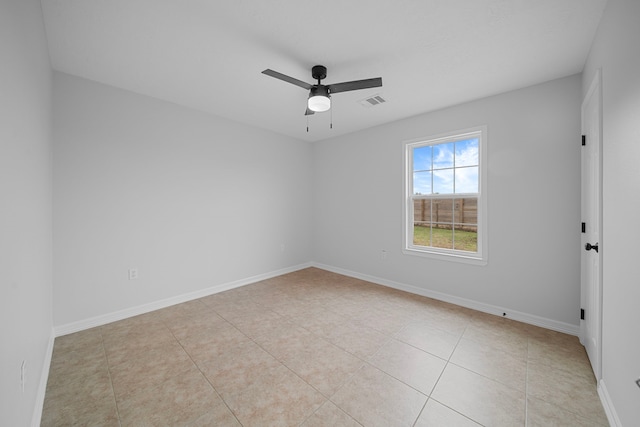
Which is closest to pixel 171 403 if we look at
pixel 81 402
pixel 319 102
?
pixel 81 402

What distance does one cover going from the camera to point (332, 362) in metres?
2.08

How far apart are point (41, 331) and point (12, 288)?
3.48ft

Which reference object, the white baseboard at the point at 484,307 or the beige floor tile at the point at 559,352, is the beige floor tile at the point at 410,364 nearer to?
the beige floor tile at the point at 559,352

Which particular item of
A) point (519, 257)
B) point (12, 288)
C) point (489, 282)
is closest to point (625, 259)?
point (519, 257)

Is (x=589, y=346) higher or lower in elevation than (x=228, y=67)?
lower

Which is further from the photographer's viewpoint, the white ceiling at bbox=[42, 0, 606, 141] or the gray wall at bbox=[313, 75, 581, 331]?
the gray wall at bbox=[313, 75, 581, 331]

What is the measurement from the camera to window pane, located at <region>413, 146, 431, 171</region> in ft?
11.9

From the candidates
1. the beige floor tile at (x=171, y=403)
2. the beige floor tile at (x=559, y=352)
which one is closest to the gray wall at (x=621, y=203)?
the beige floor tile at (x=559, y=352)

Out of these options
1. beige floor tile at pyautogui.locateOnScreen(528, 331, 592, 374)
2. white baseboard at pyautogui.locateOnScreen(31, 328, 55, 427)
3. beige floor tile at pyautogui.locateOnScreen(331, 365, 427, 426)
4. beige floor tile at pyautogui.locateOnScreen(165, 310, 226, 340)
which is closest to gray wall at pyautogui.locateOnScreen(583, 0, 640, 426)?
beige floor tile at pyautogui.locateOnScreen(528, 331, 592, 374)

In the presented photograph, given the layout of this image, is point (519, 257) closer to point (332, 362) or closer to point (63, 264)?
point (332, 362)

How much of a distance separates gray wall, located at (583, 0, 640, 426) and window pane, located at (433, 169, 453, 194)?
1683 mm

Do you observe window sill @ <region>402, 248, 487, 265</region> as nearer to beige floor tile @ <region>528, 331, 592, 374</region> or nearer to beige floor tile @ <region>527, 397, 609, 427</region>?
beige floor tile @ <region>528, 331, 592, 374</region>

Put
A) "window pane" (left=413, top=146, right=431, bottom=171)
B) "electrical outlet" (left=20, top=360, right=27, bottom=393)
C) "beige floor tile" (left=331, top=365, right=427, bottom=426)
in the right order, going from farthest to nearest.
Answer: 1. "window pane" (left=413, top=146, right=431, bottom=171)
2. "beige floor tile" (left=331, top=365, right=427, bottom=426)
3. "electrical outlet" (left=20, top=360, right=27, bottom=393)

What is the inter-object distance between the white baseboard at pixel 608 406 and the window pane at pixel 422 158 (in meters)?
2.73
